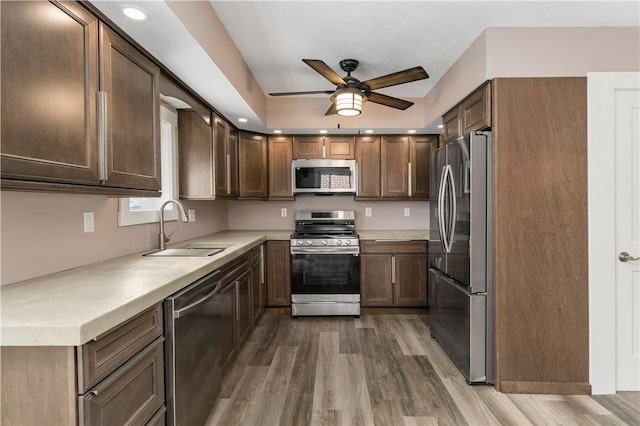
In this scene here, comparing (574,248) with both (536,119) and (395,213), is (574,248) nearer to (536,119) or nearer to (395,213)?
(536,119)

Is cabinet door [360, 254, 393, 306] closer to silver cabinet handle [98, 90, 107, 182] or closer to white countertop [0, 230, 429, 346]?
white countertop [0, 230, 429, 346]

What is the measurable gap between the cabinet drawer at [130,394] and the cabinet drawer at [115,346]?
30mm

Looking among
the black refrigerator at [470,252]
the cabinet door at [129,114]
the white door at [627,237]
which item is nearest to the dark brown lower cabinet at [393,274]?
the black refrigerator at [470,252]

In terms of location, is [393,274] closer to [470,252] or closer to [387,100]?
[470,252]

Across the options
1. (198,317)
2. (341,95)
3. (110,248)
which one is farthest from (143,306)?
(341,95)

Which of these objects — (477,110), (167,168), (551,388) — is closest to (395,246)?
(477,110)

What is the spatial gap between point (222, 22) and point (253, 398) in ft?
8.15

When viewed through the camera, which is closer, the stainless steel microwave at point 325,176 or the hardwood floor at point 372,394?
the hardwood floor at point 372,394

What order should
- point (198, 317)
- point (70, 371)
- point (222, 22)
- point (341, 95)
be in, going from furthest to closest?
point (341, 95) → point (222, 22) → point (198, 317) → point (70, 371)

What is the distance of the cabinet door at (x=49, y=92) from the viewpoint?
111 centimetres

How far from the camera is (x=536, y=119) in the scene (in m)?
2.29

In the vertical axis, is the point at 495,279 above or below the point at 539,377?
above

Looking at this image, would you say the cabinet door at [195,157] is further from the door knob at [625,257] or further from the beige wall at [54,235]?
the door knob at [625,257]

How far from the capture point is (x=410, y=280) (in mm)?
3945
